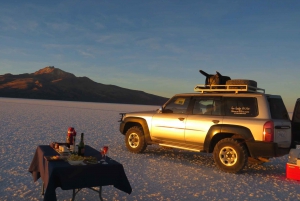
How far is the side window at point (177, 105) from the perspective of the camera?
29.3ft

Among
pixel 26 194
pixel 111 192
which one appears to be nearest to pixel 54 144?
pixel 26 194

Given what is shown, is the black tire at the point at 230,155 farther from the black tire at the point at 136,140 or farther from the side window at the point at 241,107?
the black tire at the point at 136,140

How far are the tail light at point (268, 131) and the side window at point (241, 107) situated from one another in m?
0.40

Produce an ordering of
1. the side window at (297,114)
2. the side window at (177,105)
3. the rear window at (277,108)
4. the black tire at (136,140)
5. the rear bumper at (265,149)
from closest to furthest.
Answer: the rear bumper at (265,149), the rear window at (277,108), the side window at (297,114), the side window at (177,105), the black tire at (136,140)

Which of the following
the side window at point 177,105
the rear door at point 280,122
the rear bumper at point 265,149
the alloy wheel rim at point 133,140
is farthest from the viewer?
the alloy wheel rim at point 133,140

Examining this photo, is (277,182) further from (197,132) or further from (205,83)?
(205,83)

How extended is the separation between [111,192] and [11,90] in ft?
608

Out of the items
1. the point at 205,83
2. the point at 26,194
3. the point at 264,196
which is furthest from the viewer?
the point at 205,83

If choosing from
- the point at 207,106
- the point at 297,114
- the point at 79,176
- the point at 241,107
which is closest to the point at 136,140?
the point at 207,106

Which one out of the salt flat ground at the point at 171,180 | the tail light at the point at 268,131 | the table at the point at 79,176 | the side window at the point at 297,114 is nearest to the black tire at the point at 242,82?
the side window at the point at 297,114

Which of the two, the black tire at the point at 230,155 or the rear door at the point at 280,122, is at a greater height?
the rear door at the point at 280,122

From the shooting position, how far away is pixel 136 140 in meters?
9.98

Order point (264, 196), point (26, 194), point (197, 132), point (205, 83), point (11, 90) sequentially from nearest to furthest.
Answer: point (26, 194)
point (264, 196)
point (197, 132)
point (205, 83)
point (11, 90)

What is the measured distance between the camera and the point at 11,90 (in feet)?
576
